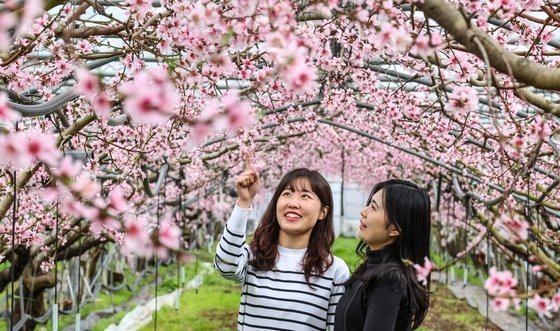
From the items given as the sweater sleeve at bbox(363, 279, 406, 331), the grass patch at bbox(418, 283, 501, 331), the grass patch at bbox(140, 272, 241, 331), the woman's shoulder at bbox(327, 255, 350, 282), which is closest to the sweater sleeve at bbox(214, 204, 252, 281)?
the woman's shoulder at bbox(327, 255, 350, 282)

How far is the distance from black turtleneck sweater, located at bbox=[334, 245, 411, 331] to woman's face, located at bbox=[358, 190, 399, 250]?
3 cm

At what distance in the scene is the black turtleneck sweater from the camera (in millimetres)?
1818

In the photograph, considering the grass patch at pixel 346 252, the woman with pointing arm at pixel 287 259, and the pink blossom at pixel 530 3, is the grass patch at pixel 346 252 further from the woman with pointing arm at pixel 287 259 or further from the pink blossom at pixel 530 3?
the pink blossom at pixel 530 3

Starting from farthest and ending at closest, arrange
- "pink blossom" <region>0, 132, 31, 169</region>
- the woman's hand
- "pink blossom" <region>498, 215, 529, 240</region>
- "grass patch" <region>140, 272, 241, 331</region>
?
"grass patch" <region>140, 272, 241, 331</region> < the woman's hand < "pink blossom" <region>498, 215, 529, 240</region> < "pink blossom" <region>0, 132, 31, 169</region>

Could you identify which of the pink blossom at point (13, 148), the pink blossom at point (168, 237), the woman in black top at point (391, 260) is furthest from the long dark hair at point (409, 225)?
the pink blossom at point (13, 148)

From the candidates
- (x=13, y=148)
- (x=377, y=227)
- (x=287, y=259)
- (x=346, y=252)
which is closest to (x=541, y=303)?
(x=377, y=227)

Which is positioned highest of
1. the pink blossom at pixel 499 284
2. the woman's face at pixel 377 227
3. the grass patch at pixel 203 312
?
the woman's face at pixel 377 227

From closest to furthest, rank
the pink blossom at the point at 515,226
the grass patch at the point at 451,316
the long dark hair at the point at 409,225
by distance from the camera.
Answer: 1. the pink blossom at the point at 515,226
2. the long dark hair at the point at 409,225
3. the grass patch at the point at 451,316

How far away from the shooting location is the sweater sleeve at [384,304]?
1804mm

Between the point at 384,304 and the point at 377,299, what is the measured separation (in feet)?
0.08

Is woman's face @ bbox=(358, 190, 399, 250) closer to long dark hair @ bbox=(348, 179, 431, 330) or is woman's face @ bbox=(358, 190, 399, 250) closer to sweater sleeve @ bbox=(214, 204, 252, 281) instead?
long dark hair @ bbox=(348, 179, 431, 330)

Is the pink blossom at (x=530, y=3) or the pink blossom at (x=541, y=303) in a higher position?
the pink blossom at (x=530, y=3)

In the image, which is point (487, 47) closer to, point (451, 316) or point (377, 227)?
point (377, 227)

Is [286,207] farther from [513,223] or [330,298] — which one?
[513,223]
